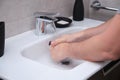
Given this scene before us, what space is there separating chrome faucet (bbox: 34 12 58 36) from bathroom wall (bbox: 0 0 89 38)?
0.18 ft

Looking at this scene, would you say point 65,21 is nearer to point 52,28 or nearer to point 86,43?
point 52,28

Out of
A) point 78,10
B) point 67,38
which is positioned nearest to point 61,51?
point 67,38

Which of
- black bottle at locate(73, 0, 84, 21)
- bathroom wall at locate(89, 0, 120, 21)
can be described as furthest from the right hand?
bathroom wall at locate(89, 0, 120, 21)

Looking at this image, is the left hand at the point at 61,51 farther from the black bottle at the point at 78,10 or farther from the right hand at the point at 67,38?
the black bottle at the point at 78,10

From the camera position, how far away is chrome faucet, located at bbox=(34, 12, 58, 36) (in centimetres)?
129

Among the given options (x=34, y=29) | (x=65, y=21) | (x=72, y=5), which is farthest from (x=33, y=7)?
(x=72, y=5)

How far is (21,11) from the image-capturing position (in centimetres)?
126

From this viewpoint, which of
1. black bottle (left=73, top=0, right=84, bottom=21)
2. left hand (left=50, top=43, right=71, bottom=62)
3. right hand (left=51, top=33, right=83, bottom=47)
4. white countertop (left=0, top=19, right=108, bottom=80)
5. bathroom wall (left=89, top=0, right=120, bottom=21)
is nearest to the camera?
white countertop (left=0, top=19, right=108, bottom=80)

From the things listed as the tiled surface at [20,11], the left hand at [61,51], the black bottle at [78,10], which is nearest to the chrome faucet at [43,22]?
the tiled surface at [20,11]

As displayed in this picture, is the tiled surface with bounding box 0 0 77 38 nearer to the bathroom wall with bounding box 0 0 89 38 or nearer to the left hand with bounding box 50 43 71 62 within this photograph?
the bathroom wall with bounding box 0 0 89 38

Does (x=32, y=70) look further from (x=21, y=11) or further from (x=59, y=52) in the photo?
(x=21, y=11)

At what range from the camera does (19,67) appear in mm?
980

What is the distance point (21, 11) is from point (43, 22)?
136 mm

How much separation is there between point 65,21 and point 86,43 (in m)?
0.51
